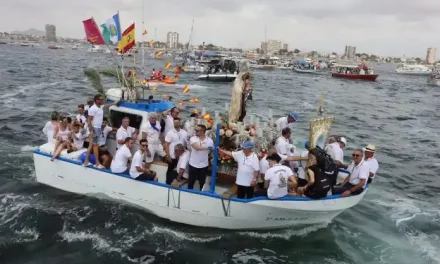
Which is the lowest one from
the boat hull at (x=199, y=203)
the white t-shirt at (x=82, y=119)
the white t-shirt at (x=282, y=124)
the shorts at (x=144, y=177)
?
the boat hull at (x=199, y=203)

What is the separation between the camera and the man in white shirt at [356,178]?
893 centimetres

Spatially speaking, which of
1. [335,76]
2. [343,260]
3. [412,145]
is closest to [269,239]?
[343,260]

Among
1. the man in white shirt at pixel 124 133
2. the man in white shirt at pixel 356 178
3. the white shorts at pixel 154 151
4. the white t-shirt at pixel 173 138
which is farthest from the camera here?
the white shorts at pixel 154 151

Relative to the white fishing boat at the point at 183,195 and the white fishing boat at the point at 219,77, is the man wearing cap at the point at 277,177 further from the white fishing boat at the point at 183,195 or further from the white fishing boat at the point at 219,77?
the white fishing boat at the point at 219,77

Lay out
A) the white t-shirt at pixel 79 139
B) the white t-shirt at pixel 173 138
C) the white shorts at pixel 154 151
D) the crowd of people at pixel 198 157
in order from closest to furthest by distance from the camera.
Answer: the crowd of people at pixel 198 157 < the white t-shirt at pixel 173 138 < the white shorts at pixel 154 151 < the white t-shirt at pixel 79 139

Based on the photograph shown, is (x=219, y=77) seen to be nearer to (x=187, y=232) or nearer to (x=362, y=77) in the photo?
(x=362, y=77)

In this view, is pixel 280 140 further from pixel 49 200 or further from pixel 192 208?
pixel 49 200

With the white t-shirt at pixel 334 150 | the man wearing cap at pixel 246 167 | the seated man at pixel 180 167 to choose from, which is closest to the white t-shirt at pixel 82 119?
the seated man at pixel 180 167

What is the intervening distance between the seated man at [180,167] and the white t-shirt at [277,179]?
220 centimetres

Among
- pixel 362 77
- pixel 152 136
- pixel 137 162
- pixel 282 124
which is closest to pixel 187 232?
pixel 137 162

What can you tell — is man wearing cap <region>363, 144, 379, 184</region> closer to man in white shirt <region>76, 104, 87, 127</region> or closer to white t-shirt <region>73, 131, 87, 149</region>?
white t-shirt <region>73, 131, 87, 149</region>

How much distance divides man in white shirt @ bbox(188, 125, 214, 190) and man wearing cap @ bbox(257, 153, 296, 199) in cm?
155

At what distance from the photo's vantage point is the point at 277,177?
334 inches

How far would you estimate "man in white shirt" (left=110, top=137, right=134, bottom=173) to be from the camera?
9.64 meters
